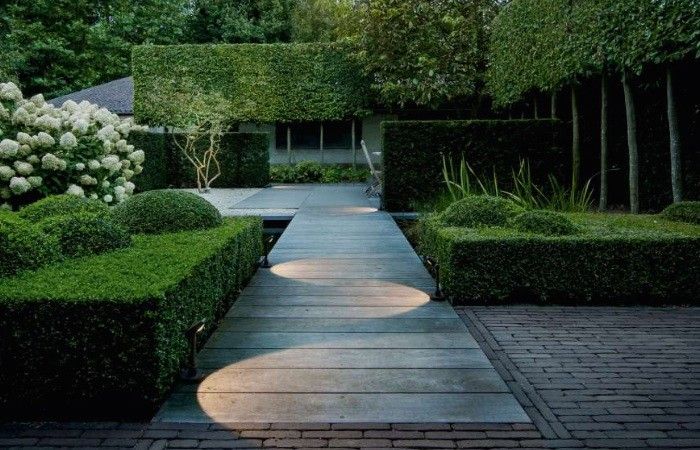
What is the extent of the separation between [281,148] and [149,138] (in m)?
9.35

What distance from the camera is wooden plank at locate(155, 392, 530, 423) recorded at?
3189mm

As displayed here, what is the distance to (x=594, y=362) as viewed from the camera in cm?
408

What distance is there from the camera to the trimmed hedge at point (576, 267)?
18.5 ft

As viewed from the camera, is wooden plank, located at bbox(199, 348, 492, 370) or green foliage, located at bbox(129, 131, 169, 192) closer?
wooden plank, located at bbox(199, 348, 492, 370)

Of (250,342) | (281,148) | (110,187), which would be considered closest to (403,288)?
(250,342)

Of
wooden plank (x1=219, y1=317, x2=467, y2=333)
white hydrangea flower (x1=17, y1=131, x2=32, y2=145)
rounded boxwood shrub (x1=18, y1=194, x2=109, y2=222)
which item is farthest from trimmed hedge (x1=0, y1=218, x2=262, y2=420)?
white hydrangea flower (x1=17, y1=131, x2=32, y2=145)

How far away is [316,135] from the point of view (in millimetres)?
27797

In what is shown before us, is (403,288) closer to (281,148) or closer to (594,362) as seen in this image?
(594,362)

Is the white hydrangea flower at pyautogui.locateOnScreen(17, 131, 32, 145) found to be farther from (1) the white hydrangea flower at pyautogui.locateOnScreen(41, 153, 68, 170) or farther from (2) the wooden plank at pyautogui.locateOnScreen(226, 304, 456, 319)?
(2) the wooden plank at pyautogui.locateOnScreen(226, 304, 456, 319)

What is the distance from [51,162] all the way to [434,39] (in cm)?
1535

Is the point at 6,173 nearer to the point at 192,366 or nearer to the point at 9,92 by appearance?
the point at 9,92

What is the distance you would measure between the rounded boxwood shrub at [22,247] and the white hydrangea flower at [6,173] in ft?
6.19

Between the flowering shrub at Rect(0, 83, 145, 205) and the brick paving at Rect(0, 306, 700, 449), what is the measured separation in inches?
136

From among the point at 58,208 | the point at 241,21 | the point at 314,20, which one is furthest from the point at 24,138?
the point at 241,21
